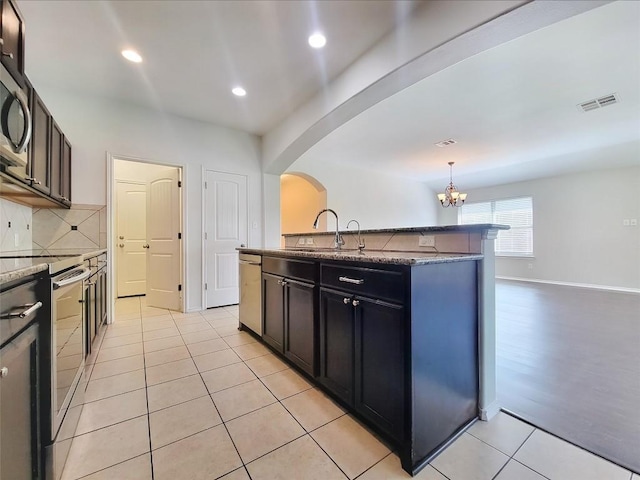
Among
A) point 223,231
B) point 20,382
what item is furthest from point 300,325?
point 223,231

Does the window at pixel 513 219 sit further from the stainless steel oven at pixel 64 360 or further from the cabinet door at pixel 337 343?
the stainless steel oven at pixel 64 360

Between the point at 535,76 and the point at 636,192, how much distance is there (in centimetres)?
482

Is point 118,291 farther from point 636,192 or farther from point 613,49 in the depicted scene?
point 636,192

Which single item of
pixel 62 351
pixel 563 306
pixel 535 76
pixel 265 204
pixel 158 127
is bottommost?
pixel 563 306

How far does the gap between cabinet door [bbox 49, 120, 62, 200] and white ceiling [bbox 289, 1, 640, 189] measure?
135 inches

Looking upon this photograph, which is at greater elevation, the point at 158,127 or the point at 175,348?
the point at 158,127

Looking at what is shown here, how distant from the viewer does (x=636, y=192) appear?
5523 mm

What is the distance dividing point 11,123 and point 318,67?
2.34 metres

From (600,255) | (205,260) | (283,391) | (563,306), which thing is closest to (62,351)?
(283,391)

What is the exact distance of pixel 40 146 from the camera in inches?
88.7

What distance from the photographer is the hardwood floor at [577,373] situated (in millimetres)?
1512

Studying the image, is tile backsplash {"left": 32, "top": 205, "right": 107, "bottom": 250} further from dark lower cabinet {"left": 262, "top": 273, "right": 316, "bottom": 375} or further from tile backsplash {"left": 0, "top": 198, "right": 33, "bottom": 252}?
dark lower cabinet {"left": 262, "top": 273, "right": 316, "bottom": 375}

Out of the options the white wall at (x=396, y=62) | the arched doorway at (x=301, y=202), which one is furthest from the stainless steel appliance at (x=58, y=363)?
the arched doorway at (x=301, y=202)

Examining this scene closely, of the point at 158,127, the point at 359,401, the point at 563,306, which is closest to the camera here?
the point at 359,401
